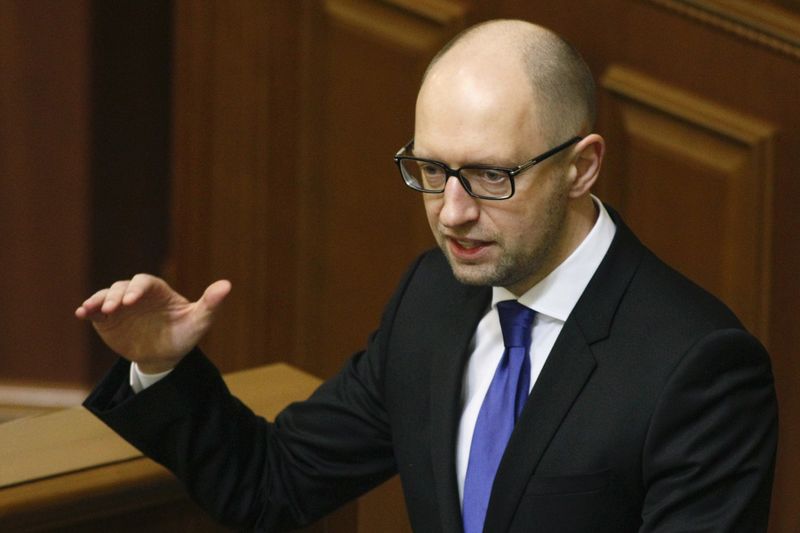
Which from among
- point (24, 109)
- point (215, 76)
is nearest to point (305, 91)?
point (215, 76)

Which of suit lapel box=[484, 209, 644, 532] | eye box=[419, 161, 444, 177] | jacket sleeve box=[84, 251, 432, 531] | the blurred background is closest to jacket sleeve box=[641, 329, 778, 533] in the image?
suit lapel box=[484, 209, 644, 532]

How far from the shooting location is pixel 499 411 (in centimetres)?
166

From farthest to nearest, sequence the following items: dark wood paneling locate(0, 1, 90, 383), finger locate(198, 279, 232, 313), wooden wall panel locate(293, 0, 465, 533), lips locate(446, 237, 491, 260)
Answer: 1. dark wood paneling locate(0, 1, 90, 383)
2. wooden wall panel locate(293, 0, 465, 533)
3. finger locate(198, 279, 232, 313)
4. lips locate(446, 237, 491, 260)

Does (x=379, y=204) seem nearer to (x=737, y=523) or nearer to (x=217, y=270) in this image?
(x=217, y=270)

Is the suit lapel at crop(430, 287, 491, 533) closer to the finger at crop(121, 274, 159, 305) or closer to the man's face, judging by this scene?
the man's face

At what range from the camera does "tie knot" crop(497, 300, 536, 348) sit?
1.67 meters

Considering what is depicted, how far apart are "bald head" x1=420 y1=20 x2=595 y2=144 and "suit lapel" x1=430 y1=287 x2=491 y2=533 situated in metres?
0.27

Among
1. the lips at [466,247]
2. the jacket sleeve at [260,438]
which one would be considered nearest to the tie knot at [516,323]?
the lips at [466,247]

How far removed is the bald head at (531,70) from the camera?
158 centimetres

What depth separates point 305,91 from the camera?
296 centimetres

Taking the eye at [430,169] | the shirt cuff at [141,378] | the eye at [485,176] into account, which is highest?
the eye at [485,176]

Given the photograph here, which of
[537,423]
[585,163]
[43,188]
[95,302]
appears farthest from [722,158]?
[43,188]

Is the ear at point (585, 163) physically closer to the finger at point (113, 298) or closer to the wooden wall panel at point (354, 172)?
the finger at point (113, 298)

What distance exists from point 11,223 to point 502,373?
1951mm
